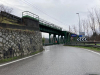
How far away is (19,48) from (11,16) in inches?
286

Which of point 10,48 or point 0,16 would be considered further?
point 0,16

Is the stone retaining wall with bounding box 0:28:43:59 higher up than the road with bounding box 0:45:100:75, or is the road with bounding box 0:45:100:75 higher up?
the stone retaining wall with bounding box 0:28:43:59

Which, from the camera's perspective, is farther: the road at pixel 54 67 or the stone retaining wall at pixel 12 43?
the stone retaining wall at pixel 12 43

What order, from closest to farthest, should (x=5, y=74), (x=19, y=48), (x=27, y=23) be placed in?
(x=5, y=74) < (x=19, y=48) < (x=27, y=23)

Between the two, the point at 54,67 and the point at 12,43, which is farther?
the point at 12,43

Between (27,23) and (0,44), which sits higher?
(27,23)

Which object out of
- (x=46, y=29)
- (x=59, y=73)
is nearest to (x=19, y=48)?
(x=59, y=73)

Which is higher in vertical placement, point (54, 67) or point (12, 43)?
point (12, 43)

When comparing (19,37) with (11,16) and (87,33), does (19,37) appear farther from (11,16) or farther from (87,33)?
(87,33)

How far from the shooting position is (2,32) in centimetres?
772

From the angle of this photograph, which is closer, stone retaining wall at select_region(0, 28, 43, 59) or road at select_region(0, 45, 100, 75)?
road at select_region(0, 45, 100, 75)

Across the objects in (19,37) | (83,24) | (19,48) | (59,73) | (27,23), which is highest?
(83,24)

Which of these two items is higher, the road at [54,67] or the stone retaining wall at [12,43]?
the stone retaining wall at [12,43]

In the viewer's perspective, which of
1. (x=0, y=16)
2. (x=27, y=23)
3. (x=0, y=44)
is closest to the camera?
(x=0, y=44)
